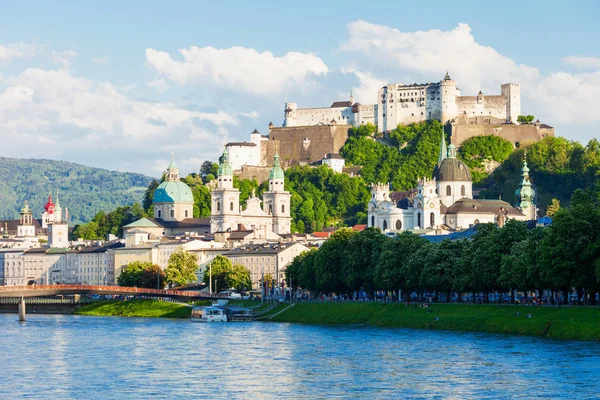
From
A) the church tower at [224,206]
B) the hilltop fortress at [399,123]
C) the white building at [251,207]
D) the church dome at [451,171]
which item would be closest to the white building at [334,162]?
the hilltop fortress at [399,123]

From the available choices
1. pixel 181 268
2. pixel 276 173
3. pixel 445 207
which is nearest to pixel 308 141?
pixel 276 173

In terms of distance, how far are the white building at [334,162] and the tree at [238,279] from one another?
6118 cm

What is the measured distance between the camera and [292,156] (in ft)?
650

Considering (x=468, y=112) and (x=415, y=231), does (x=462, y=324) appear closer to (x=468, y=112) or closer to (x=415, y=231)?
(x=415, y=231)

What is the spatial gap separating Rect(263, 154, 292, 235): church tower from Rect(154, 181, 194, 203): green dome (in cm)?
1333

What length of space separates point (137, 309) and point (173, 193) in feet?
232

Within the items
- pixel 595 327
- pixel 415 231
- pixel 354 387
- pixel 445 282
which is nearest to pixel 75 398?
pixel 354 387

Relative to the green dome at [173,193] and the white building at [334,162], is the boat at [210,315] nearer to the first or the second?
the green dome at [173,193]

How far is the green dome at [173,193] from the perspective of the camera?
185875 millimetres

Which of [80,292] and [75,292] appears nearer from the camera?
[75,292]

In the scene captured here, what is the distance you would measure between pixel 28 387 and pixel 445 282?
133 feet

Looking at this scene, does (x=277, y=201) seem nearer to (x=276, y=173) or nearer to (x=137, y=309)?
(x=276, y=173)

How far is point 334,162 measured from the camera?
7594 inches

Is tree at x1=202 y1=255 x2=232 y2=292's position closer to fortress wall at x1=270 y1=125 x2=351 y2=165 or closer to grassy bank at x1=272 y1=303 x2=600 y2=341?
grassy bank at x1=272 y1=303 x2=600 y2=341
